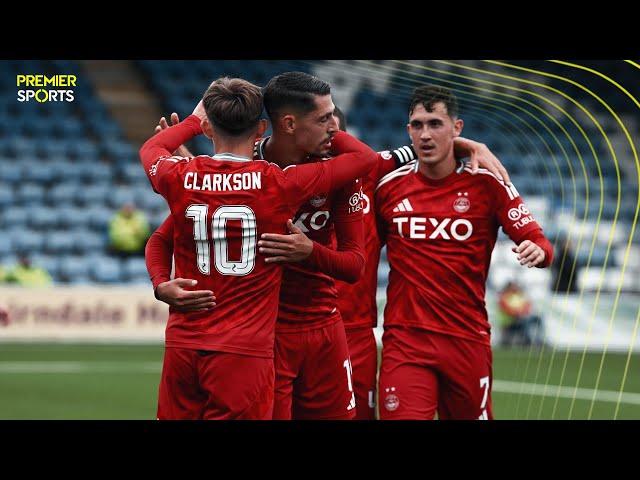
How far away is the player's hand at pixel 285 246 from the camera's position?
420 cm

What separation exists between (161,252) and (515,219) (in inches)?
78.8

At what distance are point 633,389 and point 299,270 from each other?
825cm

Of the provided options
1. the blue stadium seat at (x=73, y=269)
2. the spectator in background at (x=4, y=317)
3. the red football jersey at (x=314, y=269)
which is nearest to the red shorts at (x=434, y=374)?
the red football jersey at (x=314, y=269)

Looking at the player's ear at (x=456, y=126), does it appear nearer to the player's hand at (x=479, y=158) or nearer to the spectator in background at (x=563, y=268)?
the player's hand at (x=479, y=158)

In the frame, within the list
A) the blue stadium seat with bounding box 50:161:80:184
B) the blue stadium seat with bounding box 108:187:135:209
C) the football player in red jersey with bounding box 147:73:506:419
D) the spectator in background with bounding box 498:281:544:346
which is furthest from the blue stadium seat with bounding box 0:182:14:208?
the football player in red jersey with bounding box 147:73:506:419

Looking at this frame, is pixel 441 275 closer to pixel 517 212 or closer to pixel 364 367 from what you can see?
pixel 517 212

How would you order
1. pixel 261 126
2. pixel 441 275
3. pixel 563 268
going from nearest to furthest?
pixel 261 126
pixel 441 275
pixel 563 268

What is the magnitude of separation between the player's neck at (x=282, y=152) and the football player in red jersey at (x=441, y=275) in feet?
4.17

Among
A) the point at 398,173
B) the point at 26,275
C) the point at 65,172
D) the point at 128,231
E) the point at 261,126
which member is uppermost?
the point at 261,126

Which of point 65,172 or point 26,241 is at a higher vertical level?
point 65,172

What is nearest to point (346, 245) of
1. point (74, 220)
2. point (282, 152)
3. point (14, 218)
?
point (282, 152)

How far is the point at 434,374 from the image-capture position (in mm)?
5758

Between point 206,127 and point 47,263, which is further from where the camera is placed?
point 47,263
